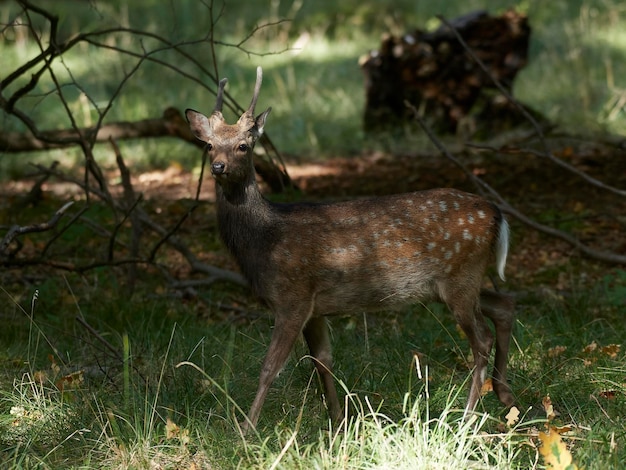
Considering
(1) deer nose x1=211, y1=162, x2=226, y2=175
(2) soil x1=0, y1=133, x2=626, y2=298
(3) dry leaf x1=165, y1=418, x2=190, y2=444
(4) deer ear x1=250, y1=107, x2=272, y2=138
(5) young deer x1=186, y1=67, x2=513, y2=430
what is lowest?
(2) soil x1=0, y1=133, x2=626, y2=298

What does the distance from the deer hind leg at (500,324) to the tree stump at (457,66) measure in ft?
16.8

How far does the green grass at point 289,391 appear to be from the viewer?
386cm

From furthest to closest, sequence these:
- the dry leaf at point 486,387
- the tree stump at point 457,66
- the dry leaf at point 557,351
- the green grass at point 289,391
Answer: the tree stump at point 457,66 < the dry leaf at point 557,351 < the dry leaf at point 486,387 < the green grass at point 289,391

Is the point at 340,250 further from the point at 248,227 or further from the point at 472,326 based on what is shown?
the point at 472,326

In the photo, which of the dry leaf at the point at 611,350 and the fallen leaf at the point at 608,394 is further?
the dry leaf at the point at 611,350

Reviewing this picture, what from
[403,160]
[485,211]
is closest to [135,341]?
[485,211]

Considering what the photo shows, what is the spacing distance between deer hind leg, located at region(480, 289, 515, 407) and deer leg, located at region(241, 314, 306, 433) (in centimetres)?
107

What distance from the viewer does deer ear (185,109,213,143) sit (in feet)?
15.3

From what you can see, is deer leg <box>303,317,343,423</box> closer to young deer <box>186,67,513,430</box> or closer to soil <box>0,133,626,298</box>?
young deer <box>186,67,513,430</box>

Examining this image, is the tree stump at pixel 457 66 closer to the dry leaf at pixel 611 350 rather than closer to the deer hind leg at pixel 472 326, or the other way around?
the dry leaf at pixel 611 350

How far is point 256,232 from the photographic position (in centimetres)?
466

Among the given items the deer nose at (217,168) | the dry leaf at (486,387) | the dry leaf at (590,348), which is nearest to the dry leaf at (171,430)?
the deer nose at (217,168)

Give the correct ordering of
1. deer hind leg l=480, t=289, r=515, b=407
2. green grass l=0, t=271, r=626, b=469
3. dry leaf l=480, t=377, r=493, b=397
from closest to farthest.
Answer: green grass l=0, t=271, r=626, b=469, dry leaf l=480, t=377, r=493, b=397, deer hind leg l=480, t=289, r=515, b=407

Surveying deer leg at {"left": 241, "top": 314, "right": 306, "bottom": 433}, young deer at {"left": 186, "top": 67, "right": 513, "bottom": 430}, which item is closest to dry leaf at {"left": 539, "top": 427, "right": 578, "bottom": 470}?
young deer at {"left": 186, "top": 67, "right": 513, "bottom": 430}
